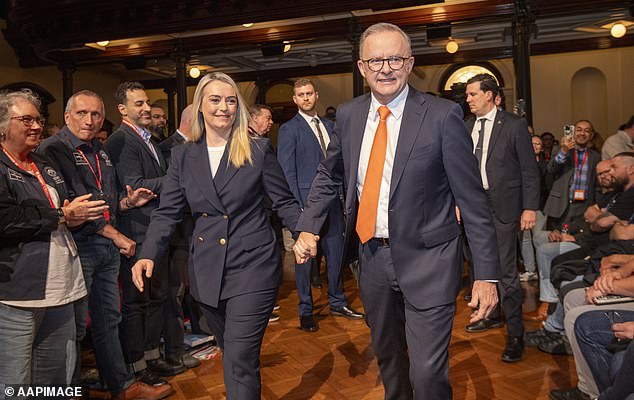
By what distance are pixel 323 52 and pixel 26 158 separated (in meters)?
10.3

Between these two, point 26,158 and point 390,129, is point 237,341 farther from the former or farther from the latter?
point 26,158

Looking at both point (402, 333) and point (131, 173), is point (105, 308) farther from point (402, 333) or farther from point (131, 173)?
point (402, 333)

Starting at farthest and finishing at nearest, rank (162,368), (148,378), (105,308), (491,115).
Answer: (491,115), (162,368), (148,378), (105,308)

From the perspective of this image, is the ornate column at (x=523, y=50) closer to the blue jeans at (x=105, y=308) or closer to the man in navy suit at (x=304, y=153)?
the man in navy suit at (x=304, y=153)

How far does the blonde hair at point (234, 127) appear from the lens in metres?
2.44

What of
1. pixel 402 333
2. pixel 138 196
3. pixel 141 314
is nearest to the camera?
pixel 402 333

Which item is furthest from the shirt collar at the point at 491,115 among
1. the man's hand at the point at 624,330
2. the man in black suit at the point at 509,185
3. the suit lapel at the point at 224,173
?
the suit lapel at the point at 224,173

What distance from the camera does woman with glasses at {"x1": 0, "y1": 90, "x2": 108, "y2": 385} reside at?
2.26 metres

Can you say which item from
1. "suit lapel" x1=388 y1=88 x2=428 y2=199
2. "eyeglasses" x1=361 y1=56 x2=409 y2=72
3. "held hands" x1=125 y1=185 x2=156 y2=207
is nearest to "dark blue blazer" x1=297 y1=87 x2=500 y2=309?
"suit lapel" x1=388 y1=88 x2=428 y2=199

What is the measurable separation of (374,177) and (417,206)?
20cm

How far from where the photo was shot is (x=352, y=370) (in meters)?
3.47

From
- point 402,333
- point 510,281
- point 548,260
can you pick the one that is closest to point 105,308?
point 402,333

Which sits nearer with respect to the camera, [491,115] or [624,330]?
[624,330]

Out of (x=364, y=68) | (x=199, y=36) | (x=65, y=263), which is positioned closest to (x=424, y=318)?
(x=364, y=68)
